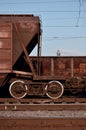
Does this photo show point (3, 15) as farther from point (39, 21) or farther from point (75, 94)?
point (75, 94)

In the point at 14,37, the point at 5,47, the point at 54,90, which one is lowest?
the point at 54,90

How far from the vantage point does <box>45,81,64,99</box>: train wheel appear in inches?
585

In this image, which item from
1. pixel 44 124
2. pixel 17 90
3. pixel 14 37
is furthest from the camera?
pixel 14 37

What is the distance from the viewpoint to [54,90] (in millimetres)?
14914

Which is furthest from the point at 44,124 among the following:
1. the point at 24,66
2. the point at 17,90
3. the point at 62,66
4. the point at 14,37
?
the point at 62,66

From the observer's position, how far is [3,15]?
52.7 feet

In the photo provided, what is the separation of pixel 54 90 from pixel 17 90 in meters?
1.66

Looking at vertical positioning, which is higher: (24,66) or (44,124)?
(24,66)

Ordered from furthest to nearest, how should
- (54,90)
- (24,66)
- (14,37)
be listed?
1. (24,66)
2. (14,37)
3. (54,90)

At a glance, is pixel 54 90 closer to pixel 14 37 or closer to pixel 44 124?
pixel 14 37

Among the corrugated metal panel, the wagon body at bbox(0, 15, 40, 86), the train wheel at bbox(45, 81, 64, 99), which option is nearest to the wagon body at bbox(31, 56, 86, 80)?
the wagon body at bbox(0, 15, 40, 86)

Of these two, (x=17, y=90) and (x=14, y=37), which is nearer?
(x=17, y=90)

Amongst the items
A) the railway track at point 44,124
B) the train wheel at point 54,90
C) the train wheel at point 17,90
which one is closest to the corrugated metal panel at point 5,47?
the train wheel at point 17,90

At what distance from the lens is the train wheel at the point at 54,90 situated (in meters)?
14.9
